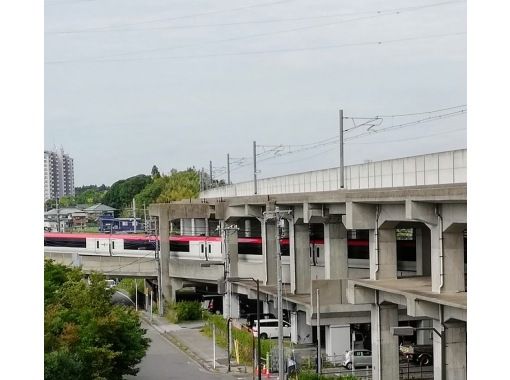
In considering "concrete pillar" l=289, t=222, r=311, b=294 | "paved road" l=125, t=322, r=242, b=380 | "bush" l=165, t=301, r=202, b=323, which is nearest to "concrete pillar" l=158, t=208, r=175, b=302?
"bush" l=165, t=301, r=202, b=323

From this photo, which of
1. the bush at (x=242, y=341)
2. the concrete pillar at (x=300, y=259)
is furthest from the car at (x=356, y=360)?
the concrete pillar at (x=300, y=259)

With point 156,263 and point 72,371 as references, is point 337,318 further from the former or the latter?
point 156,263

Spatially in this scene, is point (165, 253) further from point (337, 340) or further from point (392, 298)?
point (392, 298)

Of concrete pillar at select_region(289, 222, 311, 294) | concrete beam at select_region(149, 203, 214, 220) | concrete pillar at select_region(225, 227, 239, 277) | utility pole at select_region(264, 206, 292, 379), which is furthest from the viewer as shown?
concrete beam at select_region(149, 203, 214, 220)

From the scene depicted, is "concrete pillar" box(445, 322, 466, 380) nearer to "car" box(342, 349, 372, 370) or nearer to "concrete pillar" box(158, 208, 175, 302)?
"car" box(342, 349, 372, 370)

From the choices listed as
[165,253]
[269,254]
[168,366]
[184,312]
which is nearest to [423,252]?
[269,254]

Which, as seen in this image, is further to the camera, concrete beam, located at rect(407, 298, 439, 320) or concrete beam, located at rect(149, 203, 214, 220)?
concrete beam, located at rect(149, 203, 214, 220)

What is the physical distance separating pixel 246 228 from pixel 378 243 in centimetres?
2850

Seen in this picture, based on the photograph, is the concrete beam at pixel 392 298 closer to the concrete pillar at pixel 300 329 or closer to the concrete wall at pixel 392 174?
the concrete wall at pixel 392 174

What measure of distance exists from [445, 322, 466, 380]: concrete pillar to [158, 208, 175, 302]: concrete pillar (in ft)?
91.4

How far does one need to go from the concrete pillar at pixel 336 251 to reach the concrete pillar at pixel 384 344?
5431 millimetres

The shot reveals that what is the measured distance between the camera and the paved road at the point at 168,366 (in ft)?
102

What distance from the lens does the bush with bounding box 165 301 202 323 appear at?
156 ft

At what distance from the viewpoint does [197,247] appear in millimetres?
49875
